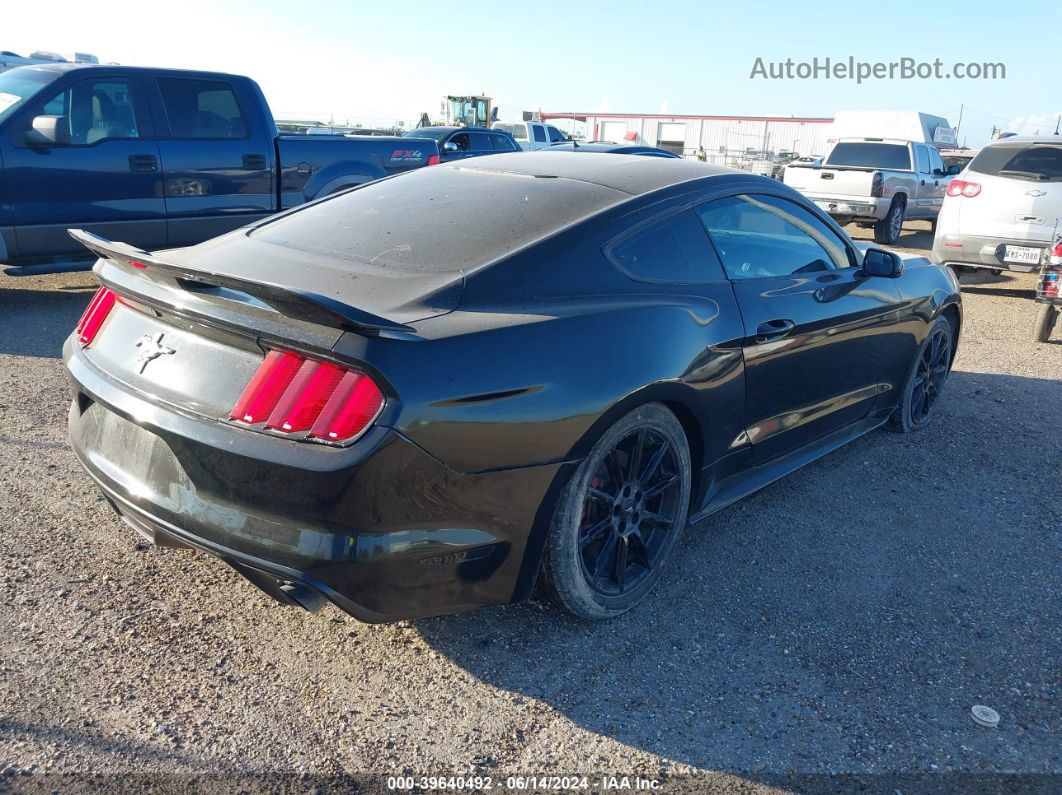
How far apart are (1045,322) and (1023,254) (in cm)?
166

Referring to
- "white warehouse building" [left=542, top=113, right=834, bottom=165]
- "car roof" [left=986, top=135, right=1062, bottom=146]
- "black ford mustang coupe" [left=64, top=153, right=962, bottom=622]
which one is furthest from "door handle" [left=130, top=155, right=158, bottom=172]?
"white warehouse building" [left=542, top=113, right=834, bottom=165]

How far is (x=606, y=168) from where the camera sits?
3.63 m

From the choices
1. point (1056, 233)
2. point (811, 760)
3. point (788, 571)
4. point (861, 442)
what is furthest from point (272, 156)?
point (1056, 233)

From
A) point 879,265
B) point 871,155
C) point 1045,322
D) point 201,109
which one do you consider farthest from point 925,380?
point 871,155

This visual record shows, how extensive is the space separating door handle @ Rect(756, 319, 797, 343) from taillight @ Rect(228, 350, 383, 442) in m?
1.75

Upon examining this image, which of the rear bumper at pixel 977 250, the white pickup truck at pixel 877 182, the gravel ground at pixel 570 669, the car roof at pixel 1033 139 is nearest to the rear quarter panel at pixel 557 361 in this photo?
the gravel ground at pixel 570 669

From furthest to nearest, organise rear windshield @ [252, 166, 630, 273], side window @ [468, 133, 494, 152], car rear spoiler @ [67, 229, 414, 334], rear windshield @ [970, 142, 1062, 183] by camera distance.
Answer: side window @ [468, 133, 494, 152]
rear windshield @ [970, 142, 1062, 183]
rear windshield @ [252, 166, 630, 273]
car rear spoiler @ [67, 229, 414, 334]

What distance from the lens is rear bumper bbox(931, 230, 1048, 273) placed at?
366 inches

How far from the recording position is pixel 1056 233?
29.8 ft

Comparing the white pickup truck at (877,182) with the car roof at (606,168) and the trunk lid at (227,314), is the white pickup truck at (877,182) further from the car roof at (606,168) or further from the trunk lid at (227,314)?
the trunk lid at (227,314)

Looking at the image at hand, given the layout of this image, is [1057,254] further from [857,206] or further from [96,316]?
[96,316]

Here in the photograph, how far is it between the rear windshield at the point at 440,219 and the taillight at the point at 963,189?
322 inches

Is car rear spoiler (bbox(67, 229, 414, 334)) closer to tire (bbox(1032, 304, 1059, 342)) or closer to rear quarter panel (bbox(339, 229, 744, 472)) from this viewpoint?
rear quarter panel (bbox(339, 229, 744, 472))

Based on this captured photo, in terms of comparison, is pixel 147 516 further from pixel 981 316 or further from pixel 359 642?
pixel 981 316
